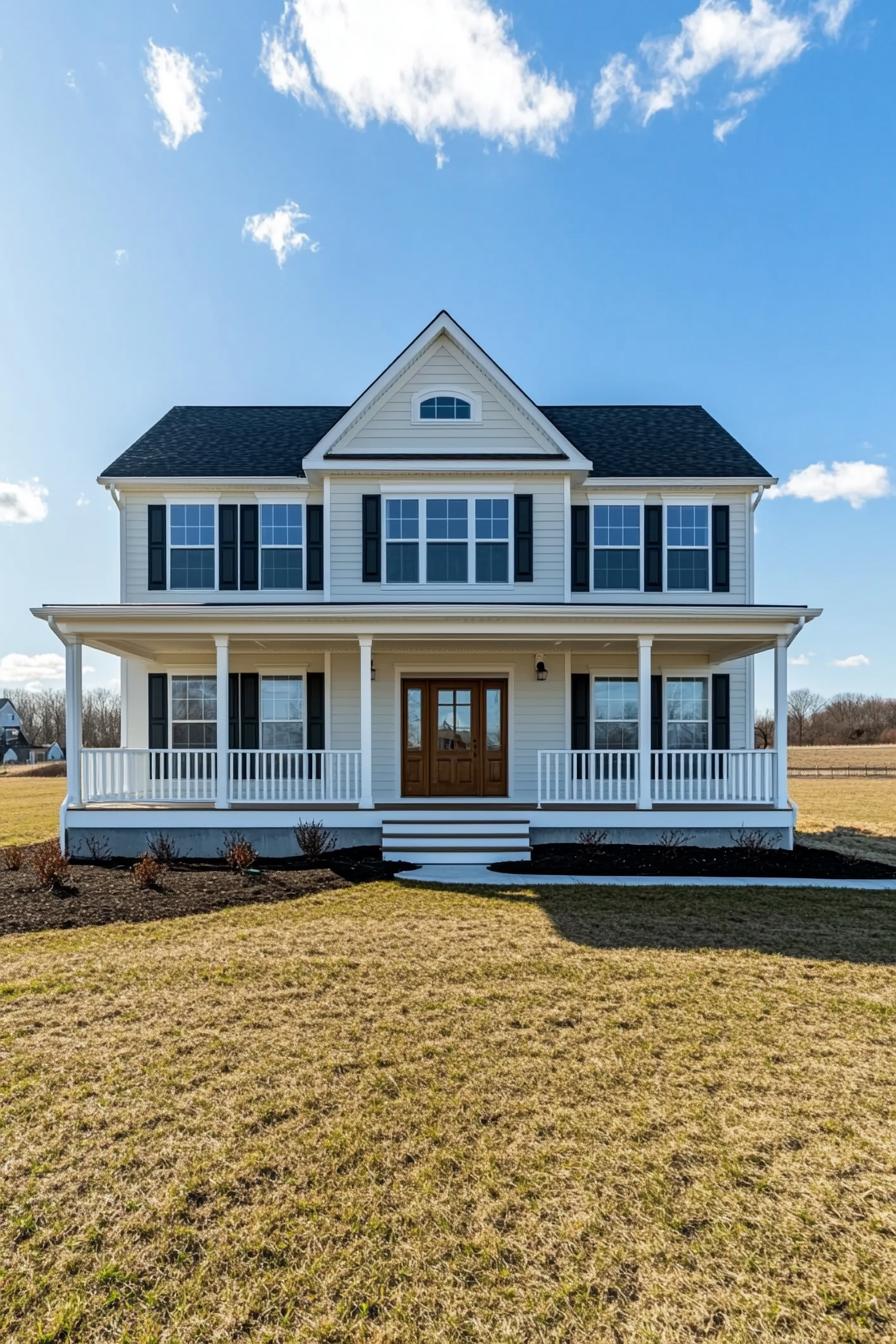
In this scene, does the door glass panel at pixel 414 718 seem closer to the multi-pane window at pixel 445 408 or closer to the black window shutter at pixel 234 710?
the black window shutter at pixel 234 710

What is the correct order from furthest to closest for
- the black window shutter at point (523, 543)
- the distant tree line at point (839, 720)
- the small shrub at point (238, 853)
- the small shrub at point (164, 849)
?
the distant tree line at point (839, 720)
the black window shutter at point (523, 543)
the small shrub at point (164, 849)
the small shrub at point (238, 853)

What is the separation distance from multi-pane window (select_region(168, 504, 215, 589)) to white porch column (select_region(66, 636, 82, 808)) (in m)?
2.74

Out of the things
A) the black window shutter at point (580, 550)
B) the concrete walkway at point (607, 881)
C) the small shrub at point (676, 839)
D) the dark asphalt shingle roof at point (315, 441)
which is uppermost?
the dark asphalt shingle roof at point (315, 441)

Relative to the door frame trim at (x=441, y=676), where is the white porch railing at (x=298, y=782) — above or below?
below

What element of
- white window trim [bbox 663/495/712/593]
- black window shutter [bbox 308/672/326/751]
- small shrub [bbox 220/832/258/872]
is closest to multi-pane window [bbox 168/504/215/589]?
black window shutter [bbox 308/672/326/751]

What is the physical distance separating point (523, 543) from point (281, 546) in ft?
15.7

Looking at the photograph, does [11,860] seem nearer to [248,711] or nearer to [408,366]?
[248,711]

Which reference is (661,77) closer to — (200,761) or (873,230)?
(873,230)

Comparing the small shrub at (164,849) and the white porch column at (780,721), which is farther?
the white porch column at (780,721)

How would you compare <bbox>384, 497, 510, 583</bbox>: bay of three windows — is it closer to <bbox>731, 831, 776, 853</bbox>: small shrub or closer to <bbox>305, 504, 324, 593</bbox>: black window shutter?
<bbox>305, 504, 324, 593</bbox>: black window shutter

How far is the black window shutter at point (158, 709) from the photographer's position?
12969mm

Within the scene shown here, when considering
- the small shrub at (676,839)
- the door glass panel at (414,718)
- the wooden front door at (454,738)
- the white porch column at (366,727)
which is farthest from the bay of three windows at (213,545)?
the small shrub at (676,839)

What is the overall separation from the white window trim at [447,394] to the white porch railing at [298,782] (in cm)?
656

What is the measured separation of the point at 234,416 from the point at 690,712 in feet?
39.4
